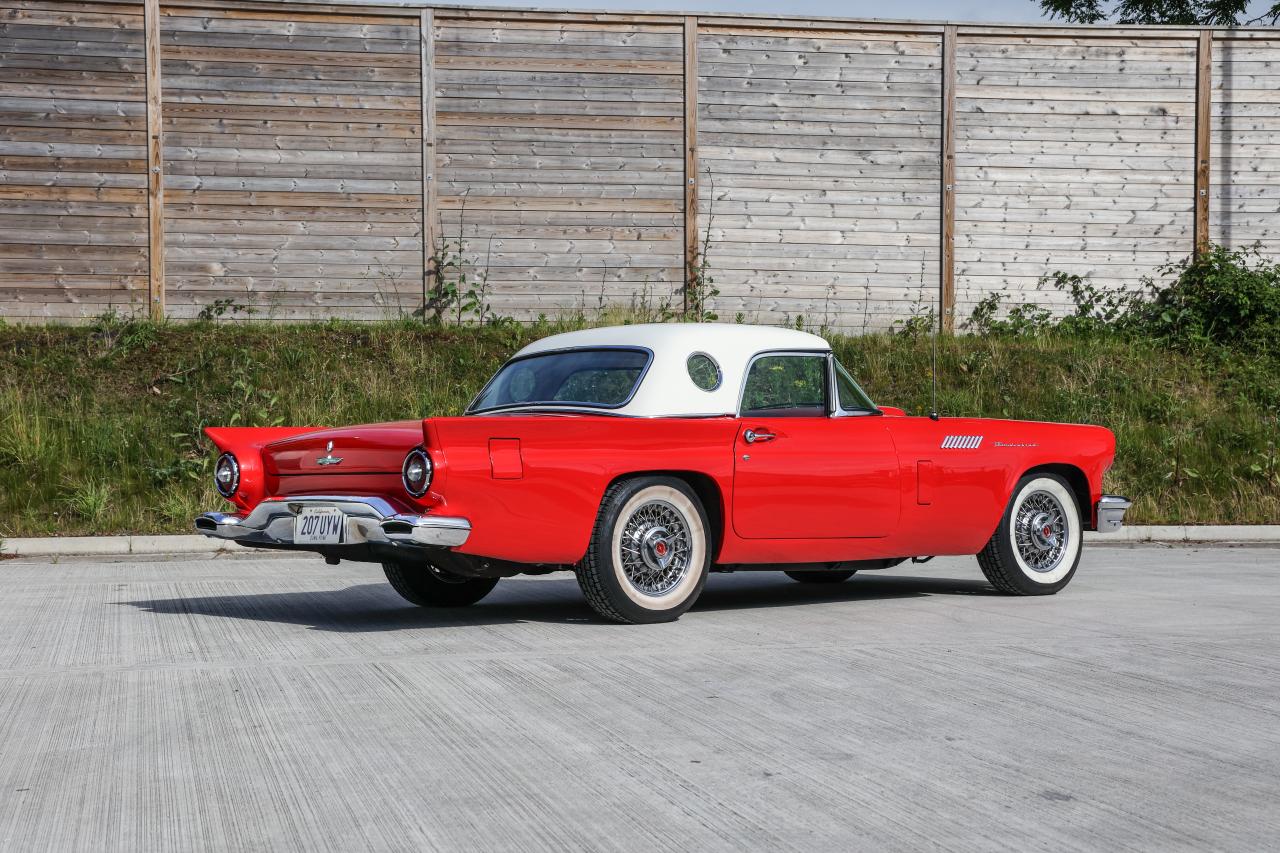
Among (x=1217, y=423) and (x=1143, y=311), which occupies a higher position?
(x=1143, y=311)

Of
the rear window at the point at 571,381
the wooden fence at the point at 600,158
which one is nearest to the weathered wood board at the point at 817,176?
the wooden fence at the point at 600,158

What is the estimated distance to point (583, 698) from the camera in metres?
5.60

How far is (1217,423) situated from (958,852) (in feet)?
44.8

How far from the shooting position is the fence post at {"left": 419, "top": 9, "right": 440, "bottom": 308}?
17391 mm

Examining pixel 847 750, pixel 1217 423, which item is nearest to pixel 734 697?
pixel 847 750

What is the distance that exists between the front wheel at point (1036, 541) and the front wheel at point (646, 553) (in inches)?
88.1

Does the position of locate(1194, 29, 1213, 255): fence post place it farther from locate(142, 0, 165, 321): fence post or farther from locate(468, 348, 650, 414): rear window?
locate(468, 348, 650, 414): rear window

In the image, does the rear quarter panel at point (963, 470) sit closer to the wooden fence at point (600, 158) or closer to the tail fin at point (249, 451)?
the tail fin at point (249, 451)

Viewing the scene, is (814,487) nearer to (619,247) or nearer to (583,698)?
(583,698)

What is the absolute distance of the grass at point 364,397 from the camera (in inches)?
545

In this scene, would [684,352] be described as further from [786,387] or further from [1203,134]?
[1203,134]

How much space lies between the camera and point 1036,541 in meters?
9.05

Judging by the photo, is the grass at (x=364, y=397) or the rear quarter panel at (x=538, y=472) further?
the grass at (x=364, y=397)

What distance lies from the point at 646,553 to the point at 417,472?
130 cm
